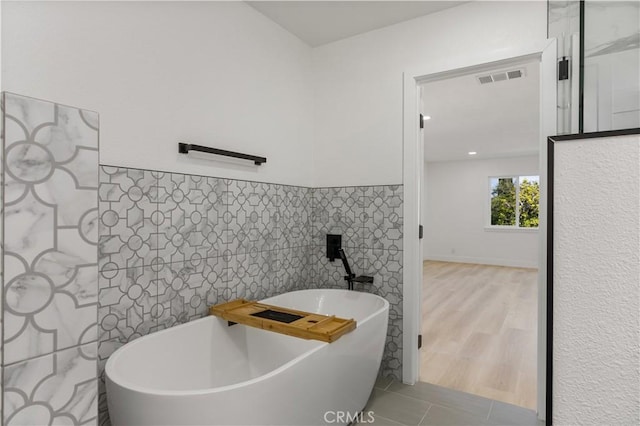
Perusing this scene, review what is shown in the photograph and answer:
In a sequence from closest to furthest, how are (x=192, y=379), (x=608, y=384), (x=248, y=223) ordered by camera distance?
(x=608, y=384), (x=192, y=379), (x=248, y=223)

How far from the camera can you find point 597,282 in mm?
629

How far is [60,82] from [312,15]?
1.72 metres

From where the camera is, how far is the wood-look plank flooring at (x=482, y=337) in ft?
8.27

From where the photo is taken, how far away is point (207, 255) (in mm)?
2088

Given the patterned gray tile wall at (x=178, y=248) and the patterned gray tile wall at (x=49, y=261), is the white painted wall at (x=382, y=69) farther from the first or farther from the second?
the patterned gray tile wall at (x=49, y=261)

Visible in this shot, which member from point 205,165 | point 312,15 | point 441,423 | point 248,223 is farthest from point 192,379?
point 312,15

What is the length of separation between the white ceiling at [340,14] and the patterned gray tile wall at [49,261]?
2.28 metres

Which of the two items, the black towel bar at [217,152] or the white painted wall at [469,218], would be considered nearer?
the black towel bar at [217,152]

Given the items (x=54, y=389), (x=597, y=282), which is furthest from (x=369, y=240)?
(x=54, y=389)

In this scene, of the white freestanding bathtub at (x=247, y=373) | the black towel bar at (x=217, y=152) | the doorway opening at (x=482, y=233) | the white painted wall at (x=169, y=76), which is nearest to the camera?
the white freestanding bathtub at (x=247, y=373)

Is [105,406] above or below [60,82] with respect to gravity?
below

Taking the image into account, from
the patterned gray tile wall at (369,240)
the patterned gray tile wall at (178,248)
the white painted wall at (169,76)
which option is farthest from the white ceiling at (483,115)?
the patterned gray tile wall at (178,248)

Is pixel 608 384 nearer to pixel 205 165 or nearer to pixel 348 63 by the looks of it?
pixel 205 165

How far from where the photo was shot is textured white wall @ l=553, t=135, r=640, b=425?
604mm
